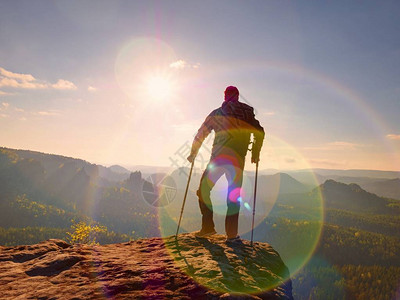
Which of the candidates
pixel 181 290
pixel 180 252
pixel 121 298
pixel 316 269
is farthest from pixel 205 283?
pixel 316 269

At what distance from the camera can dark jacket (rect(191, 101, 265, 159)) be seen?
838cm

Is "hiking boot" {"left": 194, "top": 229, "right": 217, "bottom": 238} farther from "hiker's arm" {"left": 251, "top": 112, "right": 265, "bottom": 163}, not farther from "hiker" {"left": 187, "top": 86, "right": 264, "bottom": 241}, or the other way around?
"hiker's arm" {"left": 251, "top": 112, "right": 265, "bottom": 163}

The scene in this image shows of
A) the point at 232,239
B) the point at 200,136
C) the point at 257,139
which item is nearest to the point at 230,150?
the point at 257,139

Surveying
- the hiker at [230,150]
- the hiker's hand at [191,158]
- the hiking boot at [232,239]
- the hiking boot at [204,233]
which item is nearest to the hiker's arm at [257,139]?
the hiker at [230,150]

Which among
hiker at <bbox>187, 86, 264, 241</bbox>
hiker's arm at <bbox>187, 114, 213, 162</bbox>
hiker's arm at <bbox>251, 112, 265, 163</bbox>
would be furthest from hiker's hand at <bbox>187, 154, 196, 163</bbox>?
hiker's arm at <bbox>251, 112, 265, 163</bbox>

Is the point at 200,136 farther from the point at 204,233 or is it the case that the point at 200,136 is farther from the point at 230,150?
the point at 204,233

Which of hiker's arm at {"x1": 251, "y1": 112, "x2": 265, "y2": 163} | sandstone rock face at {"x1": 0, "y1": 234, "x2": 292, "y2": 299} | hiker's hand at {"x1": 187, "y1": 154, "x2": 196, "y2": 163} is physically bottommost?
sandstone rock face at {"x1": 0, "y1": 234, "x2": 292, "y2": 299}

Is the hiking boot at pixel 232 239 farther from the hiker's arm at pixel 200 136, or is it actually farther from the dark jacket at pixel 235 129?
the hiker's arm at pixel 200 136

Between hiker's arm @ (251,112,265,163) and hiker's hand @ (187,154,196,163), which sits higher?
hiker's arm @ (251,112,265,163)

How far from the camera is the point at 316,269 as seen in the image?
18725 cm

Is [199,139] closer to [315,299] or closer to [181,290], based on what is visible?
[181,290]

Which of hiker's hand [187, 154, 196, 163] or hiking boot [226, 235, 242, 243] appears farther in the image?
hiker's hand [187, 154, 196, 163]

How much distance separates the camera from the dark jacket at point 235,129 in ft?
27.5

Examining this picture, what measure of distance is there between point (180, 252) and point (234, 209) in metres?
2.27
